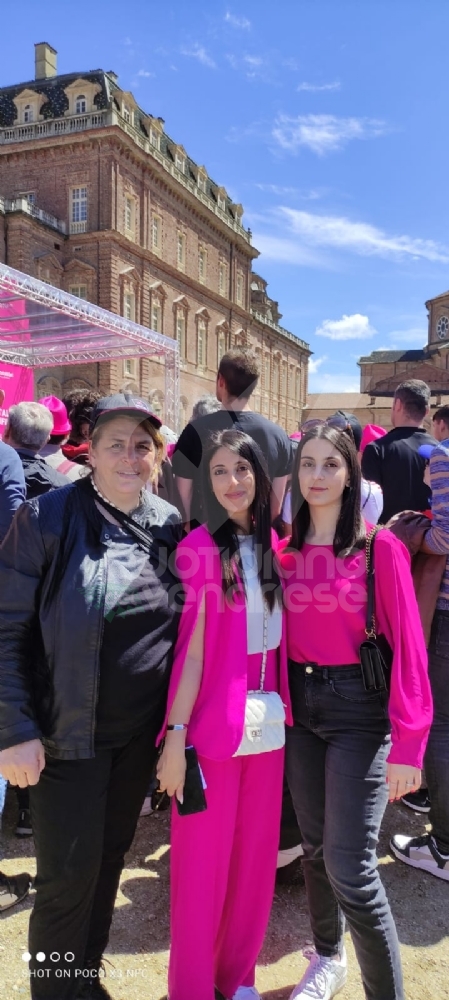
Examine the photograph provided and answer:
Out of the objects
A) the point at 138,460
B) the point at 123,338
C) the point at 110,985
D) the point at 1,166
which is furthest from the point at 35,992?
the point at 1,166

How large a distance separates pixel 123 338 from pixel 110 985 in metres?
15.3

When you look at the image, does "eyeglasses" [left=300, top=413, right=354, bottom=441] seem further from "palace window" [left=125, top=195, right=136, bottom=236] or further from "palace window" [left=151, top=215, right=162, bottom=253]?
"palace window" [left=151, top=215, right=162, bottom=253]

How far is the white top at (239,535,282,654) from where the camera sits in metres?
2.08

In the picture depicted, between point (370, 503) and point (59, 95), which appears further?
point (59, 95)

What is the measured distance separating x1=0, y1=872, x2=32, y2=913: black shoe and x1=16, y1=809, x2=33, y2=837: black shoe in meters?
0.43

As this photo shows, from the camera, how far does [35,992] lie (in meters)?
1.95

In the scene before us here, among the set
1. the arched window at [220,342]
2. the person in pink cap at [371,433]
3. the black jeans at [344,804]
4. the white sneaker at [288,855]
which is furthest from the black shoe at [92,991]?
the arched window at [220,342]

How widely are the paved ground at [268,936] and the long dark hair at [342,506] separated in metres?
1.68

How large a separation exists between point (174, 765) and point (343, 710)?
58cm

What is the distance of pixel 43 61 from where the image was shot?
33.6 meters

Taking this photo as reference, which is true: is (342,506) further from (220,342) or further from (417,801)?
(220,342)

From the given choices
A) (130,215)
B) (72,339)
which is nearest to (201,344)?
Answer: (130,215)

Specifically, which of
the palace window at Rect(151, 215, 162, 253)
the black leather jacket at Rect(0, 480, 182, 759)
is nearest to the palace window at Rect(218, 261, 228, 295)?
the palace window at Rect(151, 215, 162, 253)

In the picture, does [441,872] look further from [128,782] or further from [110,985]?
[128,782]
